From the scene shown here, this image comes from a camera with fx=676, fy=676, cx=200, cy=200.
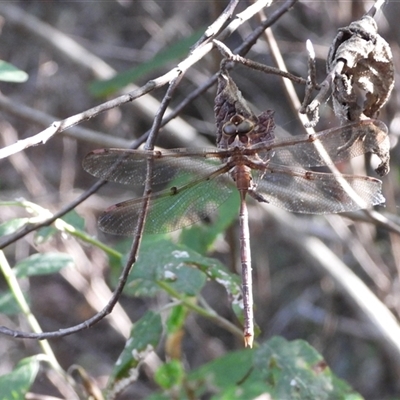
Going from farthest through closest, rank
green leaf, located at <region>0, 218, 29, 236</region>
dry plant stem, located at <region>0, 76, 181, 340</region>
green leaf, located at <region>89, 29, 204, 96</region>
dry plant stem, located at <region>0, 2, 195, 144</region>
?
dry plant stem, located at <region>0, 2, 195, 144</region> → green leaf, located at <region>89, 29, 204, 96</region> → green leaf, located at <region>0, 218, 29, 236</region> → dry plant stem, located at <region>0, 76, 181, 340</region>

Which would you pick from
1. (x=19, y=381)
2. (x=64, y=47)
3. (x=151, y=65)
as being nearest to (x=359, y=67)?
(x=19, y=381)

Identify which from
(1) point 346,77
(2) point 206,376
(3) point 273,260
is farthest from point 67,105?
(1) point 346,77

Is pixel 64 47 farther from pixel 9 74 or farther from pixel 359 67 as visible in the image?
pixel 359 67

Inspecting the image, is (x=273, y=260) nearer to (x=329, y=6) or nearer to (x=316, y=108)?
(x=329, y=6)

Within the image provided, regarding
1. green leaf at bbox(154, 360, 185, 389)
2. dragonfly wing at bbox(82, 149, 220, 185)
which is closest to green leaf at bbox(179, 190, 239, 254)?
green leaf at bbox(154, 360, 185, 389)

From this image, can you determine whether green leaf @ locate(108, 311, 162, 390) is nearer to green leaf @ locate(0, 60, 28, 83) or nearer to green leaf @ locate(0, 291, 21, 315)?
green leaf @ locate(0, 291, 21, 315)
